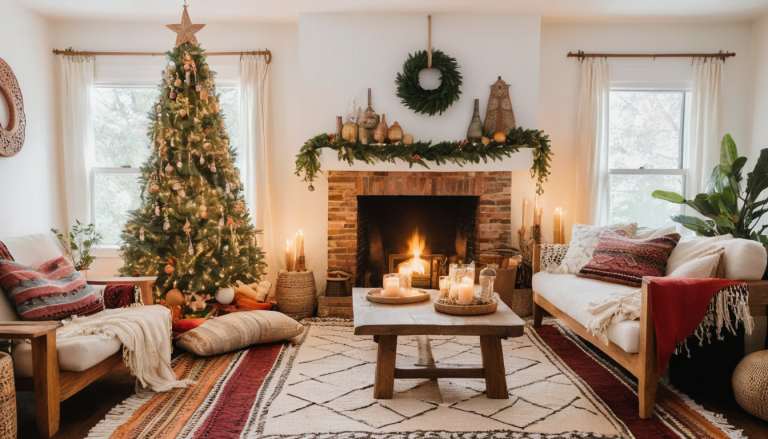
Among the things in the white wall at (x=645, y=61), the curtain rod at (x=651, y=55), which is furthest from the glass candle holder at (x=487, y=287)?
the curtain rod at (x=651, y=55)

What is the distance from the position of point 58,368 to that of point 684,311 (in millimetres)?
2912

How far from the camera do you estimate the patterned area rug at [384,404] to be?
247 cm

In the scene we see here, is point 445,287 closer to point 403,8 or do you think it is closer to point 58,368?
point 58,368

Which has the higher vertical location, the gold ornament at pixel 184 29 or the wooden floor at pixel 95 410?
the gold ornament at pixel 184 29

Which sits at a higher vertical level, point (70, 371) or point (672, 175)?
point (672, 175)

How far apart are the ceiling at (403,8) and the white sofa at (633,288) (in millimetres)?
2122

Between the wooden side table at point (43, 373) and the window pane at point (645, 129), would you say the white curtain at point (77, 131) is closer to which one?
the wooden side table at point (43, 373)

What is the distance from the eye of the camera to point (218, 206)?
4246mm

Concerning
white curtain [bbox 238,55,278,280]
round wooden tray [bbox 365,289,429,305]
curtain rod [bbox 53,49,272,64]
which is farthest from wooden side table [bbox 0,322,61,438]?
curtain rod [bbox 53,49,272,64]

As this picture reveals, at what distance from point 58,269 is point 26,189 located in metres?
2.04

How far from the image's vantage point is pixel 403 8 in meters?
4.54

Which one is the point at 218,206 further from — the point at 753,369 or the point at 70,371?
the point at 753,369

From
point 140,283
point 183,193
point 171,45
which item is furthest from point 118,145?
point 140,283

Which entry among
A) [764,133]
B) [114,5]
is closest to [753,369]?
[764,133]
